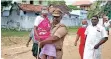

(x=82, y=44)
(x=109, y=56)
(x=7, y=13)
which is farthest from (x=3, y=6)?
(x=82, y=44)

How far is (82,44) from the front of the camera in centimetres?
993

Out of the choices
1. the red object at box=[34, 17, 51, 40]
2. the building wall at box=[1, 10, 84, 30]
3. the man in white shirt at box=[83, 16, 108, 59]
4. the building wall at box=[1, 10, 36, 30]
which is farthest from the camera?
the building wall at box=[1, 10, 36, 30]

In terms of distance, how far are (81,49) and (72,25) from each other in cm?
3762

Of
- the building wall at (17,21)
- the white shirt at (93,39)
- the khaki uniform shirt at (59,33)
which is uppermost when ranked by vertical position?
the khaki uniform shirt at (59,33)

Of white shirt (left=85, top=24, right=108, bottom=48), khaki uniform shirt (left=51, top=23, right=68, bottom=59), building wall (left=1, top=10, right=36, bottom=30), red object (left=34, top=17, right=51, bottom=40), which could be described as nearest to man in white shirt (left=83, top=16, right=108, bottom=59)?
white shirt (left=85, top=24, right=108, bottom=48)

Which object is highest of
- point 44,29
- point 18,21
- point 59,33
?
point 59,33

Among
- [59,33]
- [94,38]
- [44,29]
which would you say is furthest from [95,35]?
[59,33]

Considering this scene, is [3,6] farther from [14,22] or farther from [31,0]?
[31,0]

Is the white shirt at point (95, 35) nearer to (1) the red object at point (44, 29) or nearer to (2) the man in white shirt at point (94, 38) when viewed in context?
(2) the man in white shirt at point (94, 38)

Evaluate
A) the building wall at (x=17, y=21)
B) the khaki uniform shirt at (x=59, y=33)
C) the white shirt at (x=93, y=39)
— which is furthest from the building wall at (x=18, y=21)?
the khaki uniform shirt at (x=59, y=33)

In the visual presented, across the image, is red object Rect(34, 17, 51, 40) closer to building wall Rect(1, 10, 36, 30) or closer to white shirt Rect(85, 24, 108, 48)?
white shirt Rect(85, 24, 108, 48)

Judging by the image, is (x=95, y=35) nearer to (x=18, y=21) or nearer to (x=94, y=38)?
(x=94, y=38)

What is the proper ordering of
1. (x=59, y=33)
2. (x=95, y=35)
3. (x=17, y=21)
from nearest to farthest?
(x=59, y=33)
(x=95, y=35)
(x=17, y=21)

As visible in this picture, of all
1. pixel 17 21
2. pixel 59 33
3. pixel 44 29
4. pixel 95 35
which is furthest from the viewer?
pixel 17 21
